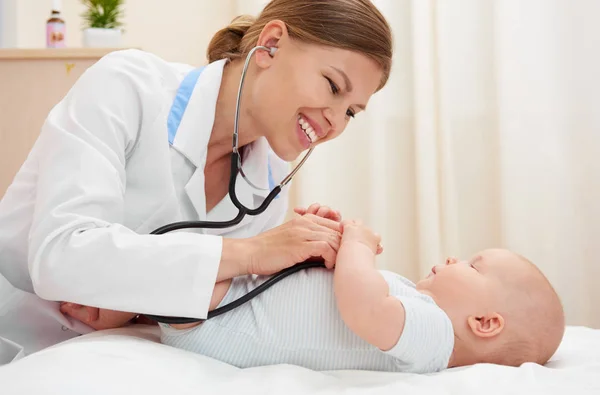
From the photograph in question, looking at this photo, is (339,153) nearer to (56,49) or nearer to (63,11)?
(56,49)

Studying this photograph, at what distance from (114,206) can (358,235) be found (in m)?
0.44

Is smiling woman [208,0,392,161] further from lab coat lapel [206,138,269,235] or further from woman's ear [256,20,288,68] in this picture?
lab coat lapel [206,138,269,235]

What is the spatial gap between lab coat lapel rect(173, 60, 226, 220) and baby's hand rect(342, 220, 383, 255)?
0.34m

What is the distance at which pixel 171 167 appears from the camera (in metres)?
1.44

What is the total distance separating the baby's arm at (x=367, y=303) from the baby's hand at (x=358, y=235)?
0.07 m

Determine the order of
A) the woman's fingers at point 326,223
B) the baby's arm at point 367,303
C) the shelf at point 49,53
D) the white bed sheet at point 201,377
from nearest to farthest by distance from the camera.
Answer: the white bed sheet at point 201,377
the baby's arm at point 367,303
the woman's fingers at point 326,223
the shelf at point 49,53

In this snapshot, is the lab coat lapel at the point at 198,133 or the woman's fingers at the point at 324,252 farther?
the lab coat lapel at the point at 198,133

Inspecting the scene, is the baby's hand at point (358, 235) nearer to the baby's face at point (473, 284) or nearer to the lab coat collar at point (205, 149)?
the baby's face at point (473, 284)

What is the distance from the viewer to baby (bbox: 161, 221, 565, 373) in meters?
1.13

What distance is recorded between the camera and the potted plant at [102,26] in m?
2.45

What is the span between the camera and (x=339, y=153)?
2.74 meters

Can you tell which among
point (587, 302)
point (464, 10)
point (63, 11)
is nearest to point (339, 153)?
point (464, 10)

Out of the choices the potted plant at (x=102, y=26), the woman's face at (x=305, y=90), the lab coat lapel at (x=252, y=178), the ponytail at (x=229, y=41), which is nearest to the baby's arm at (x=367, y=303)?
the woman's face at (x=305, y=90)

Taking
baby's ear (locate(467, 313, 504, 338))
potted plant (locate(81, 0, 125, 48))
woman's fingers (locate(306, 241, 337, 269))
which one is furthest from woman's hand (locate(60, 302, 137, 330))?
potted plant (locate(81, 0, 125, 48))
